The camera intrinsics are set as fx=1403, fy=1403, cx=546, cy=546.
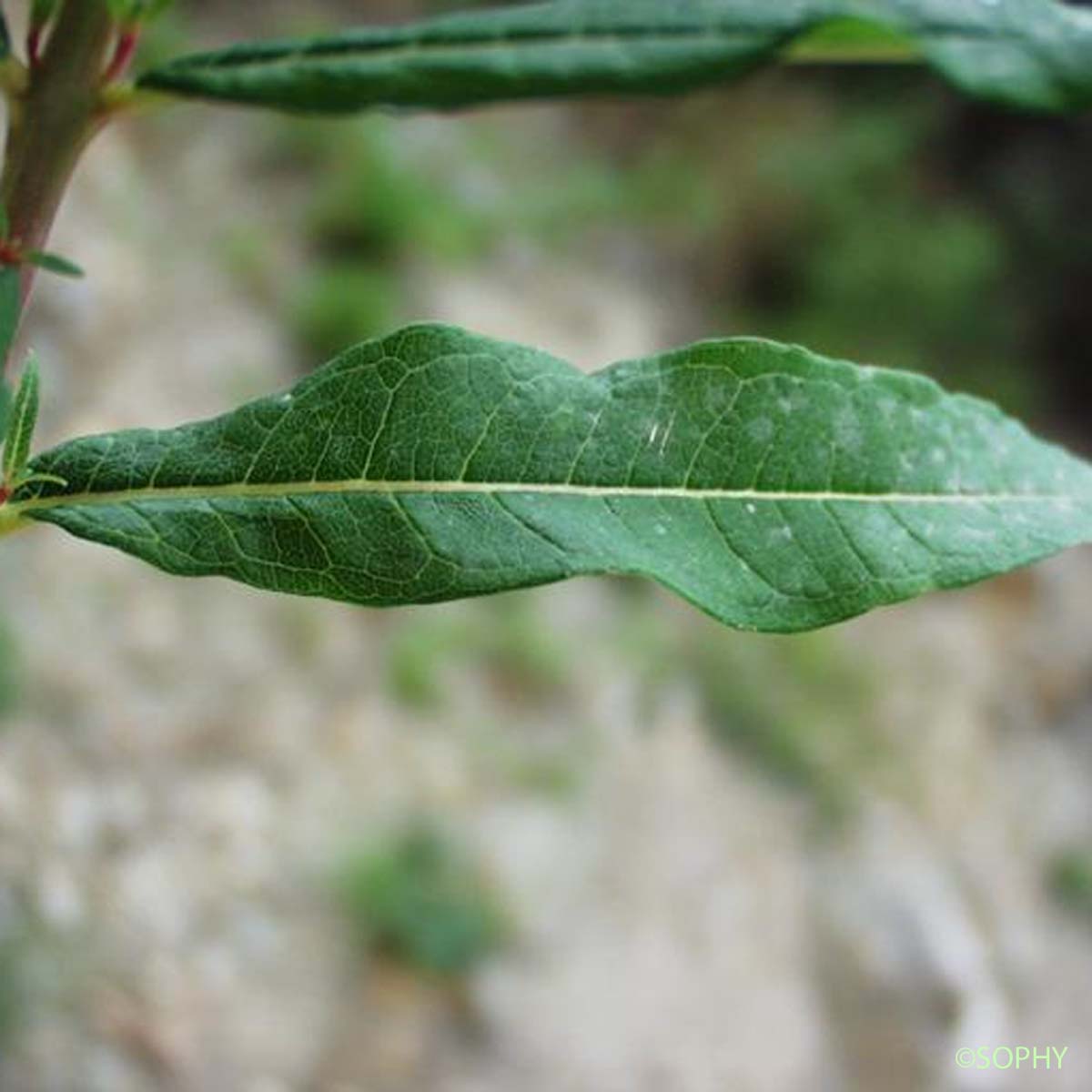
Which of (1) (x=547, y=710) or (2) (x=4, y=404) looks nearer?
(2) (x=4, y=404)

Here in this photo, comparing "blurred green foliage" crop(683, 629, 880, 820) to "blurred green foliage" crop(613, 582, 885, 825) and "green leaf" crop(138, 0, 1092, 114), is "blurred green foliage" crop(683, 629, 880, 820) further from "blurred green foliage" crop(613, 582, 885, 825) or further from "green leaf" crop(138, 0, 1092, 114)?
"green leaf" crop(138, 0, 1092, 114)

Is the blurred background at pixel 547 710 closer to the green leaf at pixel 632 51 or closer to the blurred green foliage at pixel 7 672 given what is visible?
the blurred green foliage at pixel 7 672

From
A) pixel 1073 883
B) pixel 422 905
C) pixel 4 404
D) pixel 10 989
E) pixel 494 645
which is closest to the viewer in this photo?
pixel 4 404

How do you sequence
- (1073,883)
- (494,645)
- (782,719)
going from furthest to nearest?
(1073,883), (782,719), (494,645)

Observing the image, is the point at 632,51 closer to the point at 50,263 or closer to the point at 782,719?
the point at 50,263

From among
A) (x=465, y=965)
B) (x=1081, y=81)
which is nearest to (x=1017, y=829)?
(x=465, y=965)

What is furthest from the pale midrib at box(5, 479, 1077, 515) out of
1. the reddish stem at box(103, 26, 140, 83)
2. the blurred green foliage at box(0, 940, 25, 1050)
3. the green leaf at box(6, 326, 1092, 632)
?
the blurred green foliage at box(0, 940, 25, 1050)

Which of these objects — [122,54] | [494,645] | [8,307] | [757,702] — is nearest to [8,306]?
[8,307]
